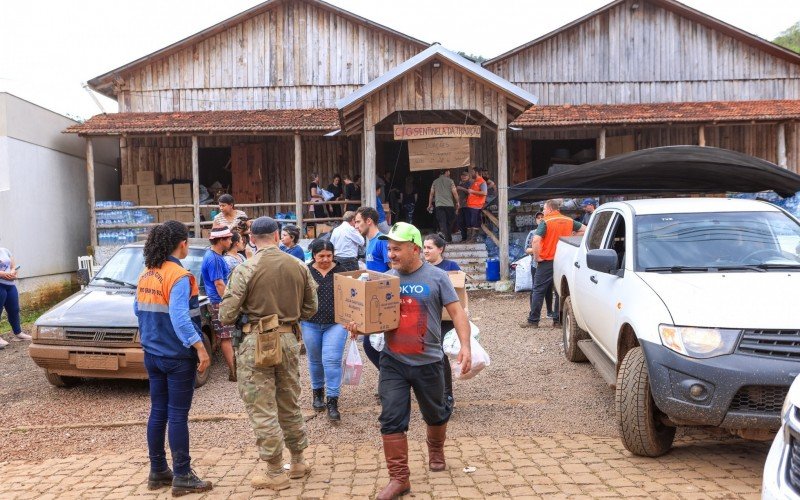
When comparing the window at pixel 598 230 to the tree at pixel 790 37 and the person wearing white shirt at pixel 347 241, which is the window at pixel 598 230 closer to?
the person wearing white shirt at pixel 347 241

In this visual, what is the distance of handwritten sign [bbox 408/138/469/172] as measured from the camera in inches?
590

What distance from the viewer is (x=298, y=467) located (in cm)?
502

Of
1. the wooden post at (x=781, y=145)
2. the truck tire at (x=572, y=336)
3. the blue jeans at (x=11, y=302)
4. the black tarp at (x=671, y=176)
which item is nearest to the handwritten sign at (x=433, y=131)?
the black tarp at (x=671, y=176)

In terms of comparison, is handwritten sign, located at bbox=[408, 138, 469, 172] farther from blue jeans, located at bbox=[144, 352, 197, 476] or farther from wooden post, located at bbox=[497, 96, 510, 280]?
blue jeans, located at bbox=[144, 352, 197, 476]

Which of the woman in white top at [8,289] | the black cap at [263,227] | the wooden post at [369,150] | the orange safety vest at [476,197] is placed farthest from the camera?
the orange safety vest at [476,197]

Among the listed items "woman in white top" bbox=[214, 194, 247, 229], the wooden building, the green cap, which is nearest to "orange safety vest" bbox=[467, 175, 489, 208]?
the wooden building

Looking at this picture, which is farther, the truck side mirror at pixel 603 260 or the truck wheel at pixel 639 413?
the truck side mirror at pixel 603 260

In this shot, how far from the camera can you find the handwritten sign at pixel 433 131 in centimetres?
1478

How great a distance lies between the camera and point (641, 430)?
16.2ft

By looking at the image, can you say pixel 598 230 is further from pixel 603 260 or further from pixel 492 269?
pixel 492 269

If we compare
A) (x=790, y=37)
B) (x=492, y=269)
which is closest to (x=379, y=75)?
(x=492, y=269)

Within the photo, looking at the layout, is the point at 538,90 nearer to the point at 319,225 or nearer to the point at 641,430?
the point at 319,225

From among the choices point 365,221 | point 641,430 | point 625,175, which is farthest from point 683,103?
point 641,430

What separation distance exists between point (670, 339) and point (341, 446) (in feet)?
9.14
